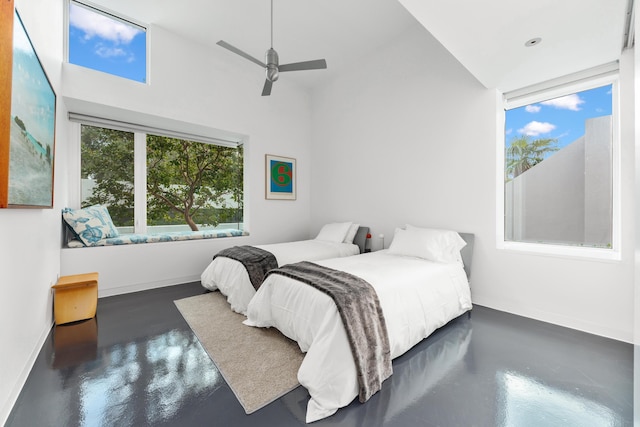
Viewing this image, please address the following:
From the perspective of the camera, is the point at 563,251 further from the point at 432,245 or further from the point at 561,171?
the point at 432,245

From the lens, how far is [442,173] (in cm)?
325

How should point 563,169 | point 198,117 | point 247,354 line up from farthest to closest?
1. point 198,117
2. point 563,169
3. point 247,354

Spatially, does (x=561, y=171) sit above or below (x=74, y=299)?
above

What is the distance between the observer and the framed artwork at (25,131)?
1255 millimetres

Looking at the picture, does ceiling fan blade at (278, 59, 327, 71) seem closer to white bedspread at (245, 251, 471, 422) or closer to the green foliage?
white bedspread at (245, 251, 471, 422)

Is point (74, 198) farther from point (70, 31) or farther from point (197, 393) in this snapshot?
point (197, 393)

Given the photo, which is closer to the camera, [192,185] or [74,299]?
[74,299]

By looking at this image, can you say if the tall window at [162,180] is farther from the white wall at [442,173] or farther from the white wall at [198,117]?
the white wall at [442,173]

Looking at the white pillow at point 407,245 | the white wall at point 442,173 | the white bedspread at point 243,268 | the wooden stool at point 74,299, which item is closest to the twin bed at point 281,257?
the white bedspread at point 243,268

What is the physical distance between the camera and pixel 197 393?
A: 5.13 ft

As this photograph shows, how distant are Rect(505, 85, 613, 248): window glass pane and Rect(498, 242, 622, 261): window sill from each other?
0.28ft

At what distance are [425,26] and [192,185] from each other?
3.80 metres

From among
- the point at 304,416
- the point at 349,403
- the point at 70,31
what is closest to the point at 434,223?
the point at 349,403

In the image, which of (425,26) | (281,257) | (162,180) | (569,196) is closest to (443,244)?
(569,196)
